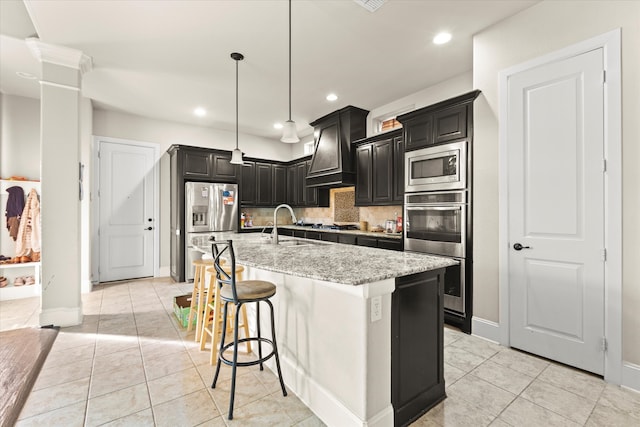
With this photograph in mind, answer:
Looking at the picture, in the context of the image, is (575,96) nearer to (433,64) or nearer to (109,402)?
(433,64)

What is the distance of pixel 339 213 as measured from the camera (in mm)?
5535

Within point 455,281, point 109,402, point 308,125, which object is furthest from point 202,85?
point 455,281

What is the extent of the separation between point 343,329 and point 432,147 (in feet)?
7.76

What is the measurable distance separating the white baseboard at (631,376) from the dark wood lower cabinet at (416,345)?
4.17 feet

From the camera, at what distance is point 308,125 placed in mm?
5820

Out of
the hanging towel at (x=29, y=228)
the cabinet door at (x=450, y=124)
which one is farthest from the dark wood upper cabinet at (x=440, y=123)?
the hanging towel at (x=29, y=228)

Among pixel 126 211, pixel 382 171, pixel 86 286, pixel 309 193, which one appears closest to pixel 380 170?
pixel 382 171

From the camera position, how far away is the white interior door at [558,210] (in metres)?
2.15

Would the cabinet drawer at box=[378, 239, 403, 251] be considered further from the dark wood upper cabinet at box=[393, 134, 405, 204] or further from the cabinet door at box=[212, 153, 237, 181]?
the cabinet door at box=[212, 153, 237, 181]

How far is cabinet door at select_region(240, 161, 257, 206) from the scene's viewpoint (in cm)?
585

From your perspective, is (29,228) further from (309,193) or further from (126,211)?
(309,193)

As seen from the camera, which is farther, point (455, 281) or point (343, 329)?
point (455, 281)

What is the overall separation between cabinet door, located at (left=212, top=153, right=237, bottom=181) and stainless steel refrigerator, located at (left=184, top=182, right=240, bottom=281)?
0.56 ft

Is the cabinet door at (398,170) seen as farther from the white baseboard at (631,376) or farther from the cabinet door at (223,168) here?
the cabinet door at (223,168)
